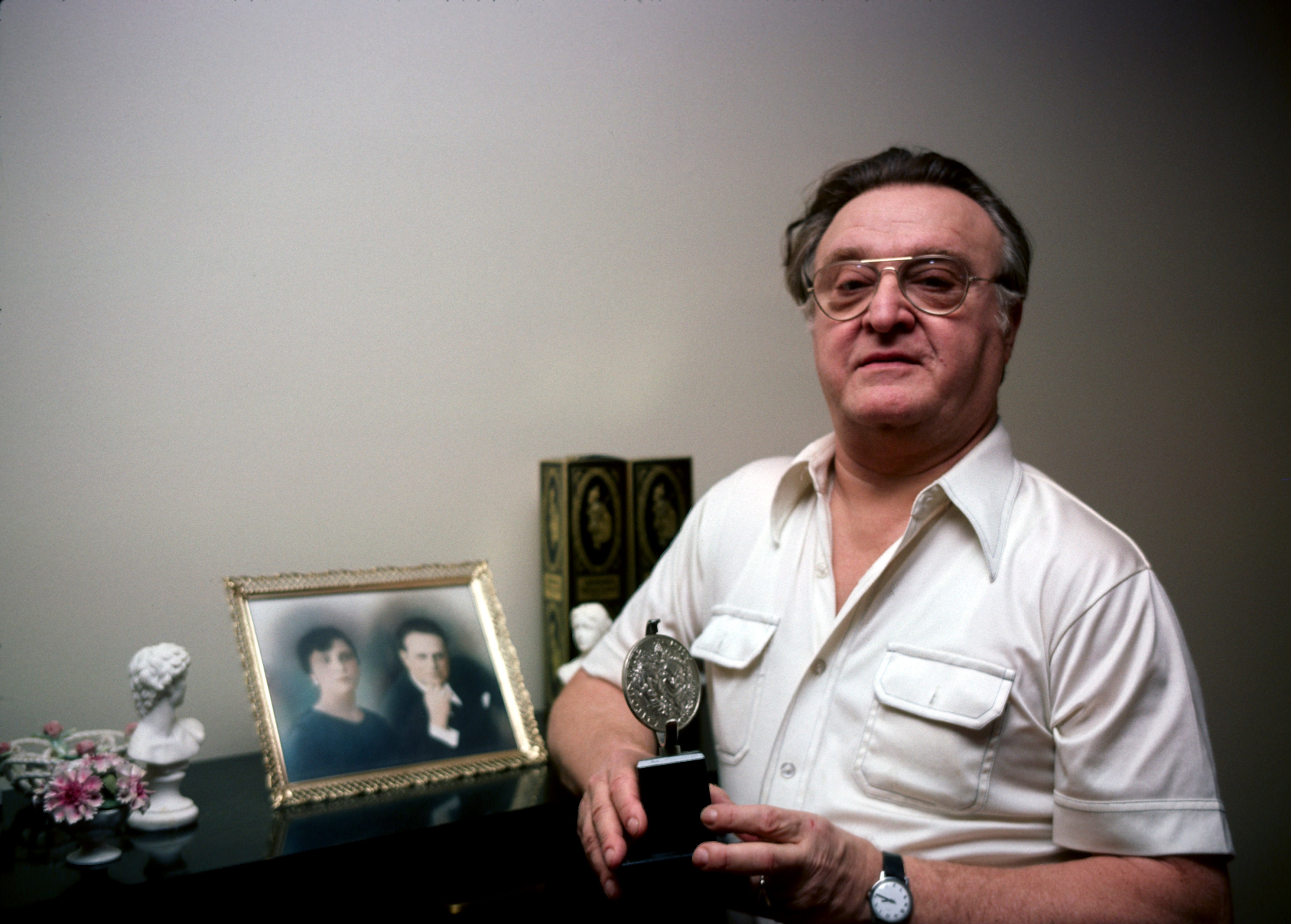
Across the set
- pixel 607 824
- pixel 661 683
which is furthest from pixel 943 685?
pixel 607 824

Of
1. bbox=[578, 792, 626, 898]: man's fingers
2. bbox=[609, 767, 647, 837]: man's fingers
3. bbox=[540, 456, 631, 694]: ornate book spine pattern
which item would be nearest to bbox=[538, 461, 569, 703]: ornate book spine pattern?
bbox=[540, 456, 631, 694]: ornate book spine pattern

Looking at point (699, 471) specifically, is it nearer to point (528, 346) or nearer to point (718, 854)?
point (528, 346)

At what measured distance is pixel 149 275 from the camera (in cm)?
169

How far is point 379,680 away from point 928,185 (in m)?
1.27

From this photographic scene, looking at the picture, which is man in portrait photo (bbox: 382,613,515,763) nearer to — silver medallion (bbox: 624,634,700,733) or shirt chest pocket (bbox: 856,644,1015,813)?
silver medallion (bbox: 624,634,700,733)

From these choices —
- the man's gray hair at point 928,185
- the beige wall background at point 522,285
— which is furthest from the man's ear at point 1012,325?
the beige wall background at point 522,285

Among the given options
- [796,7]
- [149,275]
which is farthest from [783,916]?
[796,7]

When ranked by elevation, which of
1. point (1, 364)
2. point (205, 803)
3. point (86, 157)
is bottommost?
point (205, 803)

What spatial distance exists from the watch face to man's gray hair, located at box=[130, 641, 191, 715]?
1.03 metres

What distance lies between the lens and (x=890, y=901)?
4.21ft

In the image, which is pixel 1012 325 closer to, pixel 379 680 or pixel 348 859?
pixel 379 680

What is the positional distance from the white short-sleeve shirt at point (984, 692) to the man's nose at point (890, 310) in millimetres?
242

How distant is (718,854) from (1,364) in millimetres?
1364

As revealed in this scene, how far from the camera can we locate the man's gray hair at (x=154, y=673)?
140 cm
